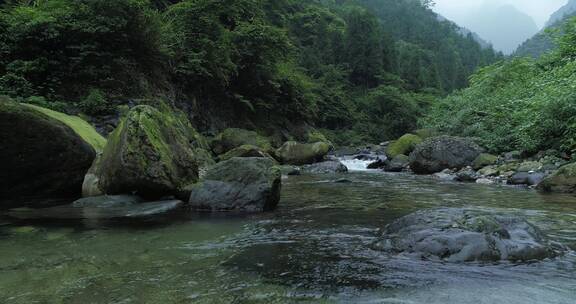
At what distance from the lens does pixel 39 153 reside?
883 centimetres

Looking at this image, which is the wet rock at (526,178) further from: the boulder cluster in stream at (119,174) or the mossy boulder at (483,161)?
the boulder cluster in stream at (119,174)

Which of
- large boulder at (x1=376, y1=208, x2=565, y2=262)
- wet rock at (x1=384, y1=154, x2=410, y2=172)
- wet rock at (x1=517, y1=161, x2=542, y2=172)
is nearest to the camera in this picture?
large boulder at (x1=376, y1=208, x2=565, y2=262)

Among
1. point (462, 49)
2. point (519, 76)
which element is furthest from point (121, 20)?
point (462, 49)

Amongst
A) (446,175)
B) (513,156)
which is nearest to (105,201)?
(446,175)

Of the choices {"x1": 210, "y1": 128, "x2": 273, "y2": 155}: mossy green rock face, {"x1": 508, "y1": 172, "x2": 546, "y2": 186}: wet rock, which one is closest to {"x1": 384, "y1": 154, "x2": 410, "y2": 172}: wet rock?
{"x1": 508, "y1": 172, "x2": 546, "y2": 186}: wet rock

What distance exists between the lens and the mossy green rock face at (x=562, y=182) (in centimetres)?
1059

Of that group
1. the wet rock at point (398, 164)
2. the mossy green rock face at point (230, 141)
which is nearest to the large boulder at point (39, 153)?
the mossy green rock face at point (230, 141)

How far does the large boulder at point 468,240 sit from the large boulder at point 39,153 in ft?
22.7

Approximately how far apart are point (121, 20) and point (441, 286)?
16213mm

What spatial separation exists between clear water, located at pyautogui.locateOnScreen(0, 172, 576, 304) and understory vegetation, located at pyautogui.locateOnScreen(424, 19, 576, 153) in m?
8.27

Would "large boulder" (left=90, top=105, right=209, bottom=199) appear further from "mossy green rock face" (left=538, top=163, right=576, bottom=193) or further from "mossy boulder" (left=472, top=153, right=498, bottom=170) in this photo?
"mossy boulder" (left=472, top=153, right=498, bottom=170)

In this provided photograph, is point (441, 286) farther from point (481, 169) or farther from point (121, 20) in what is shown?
point (121, 20)

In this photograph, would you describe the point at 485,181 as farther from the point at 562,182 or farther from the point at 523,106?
the point at 523,106

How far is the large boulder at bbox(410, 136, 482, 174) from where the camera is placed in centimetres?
1700
